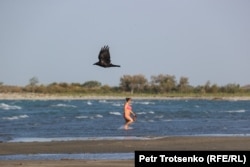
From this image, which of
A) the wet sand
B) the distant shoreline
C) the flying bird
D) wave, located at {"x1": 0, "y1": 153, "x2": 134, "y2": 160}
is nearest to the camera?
the flying bird

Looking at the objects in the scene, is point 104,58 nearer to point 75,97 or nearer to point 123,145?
point 123,145

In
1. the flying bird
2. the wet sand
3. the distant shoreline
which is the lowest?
the wet sand

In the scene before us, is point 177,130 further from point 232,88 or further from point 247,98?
point 232,88

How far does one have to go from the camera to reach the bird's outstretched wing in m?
13.3

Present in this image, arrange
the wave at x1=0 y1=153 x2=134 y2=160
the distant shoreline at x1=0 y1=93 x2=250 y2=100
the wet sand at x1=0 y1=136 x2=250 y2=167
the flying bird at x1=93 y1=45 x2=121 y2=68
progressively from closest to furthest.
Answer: the flying bird at x1=93 y1=45 x2=121 y2=68 < the wave at x1=0 y1=153 x2=134 y2=160 < the wet sand at x1=0 y1=136 x2=250 y2=167 < the distant shoreline at x1=0 y1=93 x2=250 y2=100

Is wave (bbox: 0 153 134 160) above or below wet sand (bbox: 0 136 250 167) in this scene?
below

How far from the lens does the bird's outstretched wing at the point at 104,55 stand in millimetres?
13344

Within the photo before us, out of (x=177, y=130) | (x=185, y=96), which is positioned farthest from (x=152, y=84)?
(x=177, y=130)

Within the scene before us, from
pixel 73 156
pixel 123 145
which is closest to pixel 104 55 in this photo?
pixel 73 156

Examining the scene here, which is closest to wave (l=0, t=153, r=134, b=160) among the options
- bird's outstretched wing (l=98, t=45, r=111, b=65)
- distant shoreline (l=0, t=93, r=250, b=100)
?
bird's outstretched wing (l=98, t=45, r=111, b=65)

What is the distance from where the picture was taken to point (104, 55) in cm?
1362

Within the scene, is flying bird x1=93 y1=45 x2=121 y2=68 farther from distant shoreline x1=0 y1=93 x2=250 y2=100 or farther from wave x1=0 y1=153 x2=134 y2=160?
distant shoreline x1=0 y1=93 x2=250 y2=100

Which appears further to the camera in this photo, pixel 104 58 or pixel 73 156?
pixel 73 156

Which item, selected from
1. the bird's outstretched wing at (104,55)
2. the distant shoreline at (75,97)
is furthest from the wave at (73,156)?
the distant shoreline at (75,97)
